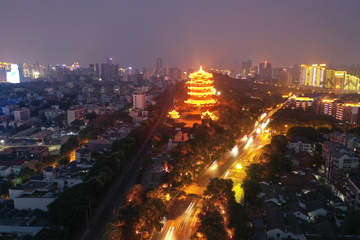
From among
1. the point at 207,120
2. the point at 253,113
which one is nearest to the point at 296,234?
the point at 207,120

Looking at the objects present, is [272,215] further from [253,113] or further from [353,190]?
[253,113]

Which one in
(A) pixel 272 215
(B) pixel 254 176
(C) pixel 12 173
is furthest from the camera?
(C) pixel 12 173

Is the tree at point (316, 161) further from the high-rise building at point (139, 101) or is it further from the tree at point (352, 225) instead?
the high-rise building at point (139, 101)

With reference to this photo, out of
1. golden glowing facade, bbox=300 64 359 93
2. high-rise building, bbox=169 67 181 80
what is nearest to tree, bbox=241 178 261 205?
golden glowing facade, bbox=300 64 359 93

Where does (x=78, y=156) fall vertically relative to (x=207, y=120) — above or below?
below

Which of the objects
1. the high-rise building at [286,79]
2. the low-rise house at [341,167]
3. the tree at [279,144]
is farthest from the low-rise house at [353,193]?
the high-rise building at [286,79]

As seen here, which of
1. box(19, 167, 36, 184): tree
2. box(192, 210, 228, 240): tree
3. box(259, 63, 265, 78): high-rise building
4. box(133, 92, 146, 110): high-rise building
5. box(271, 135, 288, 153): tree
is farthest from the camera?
box(259, 63, 265, 78): high-rise building

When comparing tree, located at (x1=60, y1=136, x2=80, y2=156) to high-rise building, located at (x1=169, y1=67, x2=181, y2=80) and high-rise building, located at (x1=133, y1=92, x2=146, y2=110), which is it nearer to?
high-rise building, located at (x1=133, y1=92, x2=146, y2=110)

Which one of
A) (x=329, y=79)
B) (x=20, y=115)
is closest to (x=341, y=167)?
(x=20, y=115)
